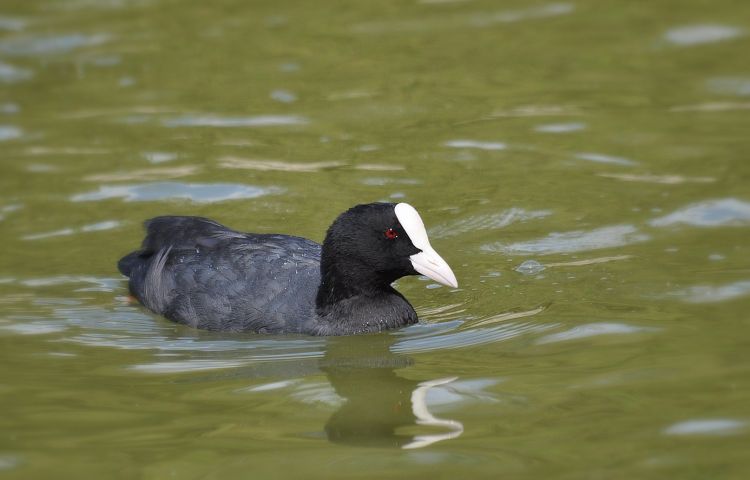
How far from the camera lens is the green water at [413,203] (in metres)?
5.54

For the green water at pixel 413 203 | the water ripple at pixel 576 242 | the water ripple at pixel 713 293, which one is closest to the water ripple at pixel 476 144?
the green water at pixel 413 203

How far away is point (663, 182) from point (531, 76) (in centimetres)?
232

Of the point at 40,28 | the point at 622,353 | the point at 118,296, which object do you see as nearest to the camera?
the point at 622,353

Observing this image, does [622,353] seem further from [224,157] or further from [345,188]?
[224,157]

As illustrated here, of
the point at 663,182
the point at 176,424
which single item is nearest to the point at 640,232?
the point at 663,182

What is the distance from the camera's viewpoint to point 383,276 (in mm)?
7328

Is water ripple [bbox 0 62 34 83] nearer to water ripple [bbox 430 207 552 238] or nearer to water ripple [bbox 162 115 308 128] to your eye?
water ripple [bbox 162 115 308 128]

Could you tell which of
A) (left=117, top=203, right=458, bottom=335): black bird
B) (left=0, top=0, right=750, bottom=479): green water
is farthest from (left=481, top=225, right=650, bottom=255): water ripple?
(left=117, top=203, right=458, bottom=335): black bird

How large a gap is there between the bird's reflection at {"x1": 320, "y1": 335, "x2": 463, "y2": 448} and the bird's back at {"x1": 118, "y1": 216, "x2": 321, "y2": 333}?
0.37 metres

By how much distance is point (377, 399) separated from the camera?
243 inches

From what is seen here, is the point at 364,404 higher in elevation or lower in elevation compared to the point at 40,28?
lower

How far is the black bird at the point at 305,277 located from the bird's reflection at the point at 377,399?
20 cm

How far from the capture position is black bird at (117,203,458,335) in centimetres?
716

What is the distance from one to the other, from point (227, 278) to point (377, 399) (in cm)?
164
